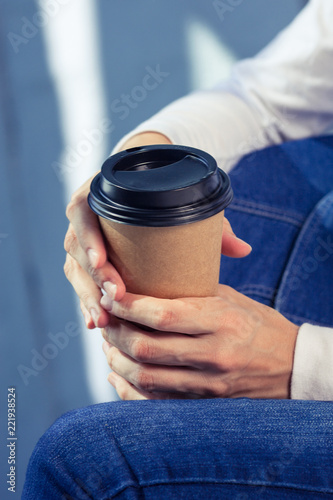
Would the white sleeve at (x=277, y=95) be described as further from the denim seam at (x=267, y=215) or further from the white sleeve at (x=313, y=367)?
the white sleeve at (x=313, y=367)

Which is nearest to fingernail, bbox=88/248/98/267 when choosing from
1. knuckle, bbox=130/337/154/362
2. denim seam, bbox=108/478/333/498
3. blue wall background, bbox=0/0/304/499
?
knuckle, bbox=130/337/154/362

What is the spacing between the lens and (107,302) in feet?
1.94

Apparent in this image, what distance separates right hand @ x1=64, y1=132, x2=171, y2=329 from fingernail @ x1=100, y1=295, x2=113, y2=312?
0.05 feet

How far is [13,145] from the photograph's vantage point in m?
1.32

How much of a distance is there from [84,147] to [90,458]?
40.3 inches

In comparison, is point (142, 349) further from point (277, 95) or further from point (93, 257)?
point (277, 95)

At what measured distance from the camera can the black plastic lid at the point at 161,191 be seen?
0.49m

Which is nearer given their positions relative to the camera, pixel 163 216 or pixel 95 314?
pixel 163 216

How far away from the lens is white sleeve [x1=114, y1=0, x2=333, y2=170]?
39.4 inches

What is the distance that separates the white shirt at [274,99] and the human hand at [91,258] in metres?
0.30

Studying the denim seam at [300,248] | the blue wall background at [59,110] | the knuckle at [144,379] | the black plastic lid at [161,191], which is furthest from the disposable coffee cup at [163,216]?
the blue wall background at [59,110]

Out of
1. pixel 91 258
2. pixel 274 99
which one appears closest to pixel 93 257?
pixel 91 258

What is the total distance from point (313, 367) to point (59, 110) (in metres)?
0.99

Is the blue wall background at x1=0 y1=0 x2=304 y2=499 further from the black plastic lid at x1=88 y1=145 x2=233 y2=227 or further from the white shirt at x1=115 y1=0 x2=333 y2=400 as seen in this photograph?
the black plastic lid at x1=88 y1=145 x2=233 y2=227
